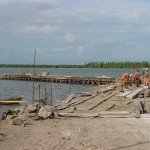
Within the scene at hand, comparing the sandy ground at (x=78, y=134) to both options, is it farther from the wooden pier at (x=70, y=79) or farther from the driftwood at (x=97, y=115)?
the wooden pier at (x=70, y=79)

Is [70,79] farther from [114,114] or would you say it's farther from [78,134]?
[78,134]

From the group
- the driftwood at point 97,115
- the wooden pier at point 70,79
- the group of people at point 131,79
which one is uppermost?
the group of people at point 131,79

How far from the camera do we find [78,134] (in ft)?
43.1

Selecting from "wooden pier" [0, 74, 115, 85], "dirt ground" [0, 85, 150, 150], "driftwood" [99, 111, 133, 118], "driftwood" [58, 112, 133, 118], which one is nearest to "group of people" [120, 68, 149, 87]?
"driftwood" [99, 111, 133, 118]

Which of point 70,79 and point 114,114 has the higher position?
point 114,114

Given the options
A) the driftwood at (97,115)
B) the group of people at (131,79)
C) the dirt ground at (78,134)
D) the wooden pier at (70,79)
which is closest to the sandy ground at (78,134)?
the dirt ground at (78,134)

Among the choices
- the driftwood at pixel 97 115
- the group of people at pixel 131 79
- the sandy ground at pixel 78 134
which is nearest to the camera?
the sandy ground at pixel 78 134

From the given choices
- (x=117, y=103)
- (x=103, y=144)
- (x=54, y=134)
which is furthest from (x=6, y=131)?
(x=117, y=103)

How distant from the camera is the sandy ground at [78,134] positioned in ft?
37.5

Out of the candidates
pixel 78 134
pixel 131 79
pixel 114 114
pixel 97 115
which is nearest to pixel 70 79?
pixel 131 79

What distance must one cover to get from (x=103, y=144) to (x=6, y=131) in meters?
3.91

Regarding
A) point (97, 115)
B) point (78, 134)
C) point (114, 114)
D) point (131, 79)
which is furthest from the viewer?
point (131, 79)

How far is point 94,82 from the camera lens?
209ft

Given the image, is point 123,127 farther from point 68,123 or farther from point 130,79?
point 130,79
